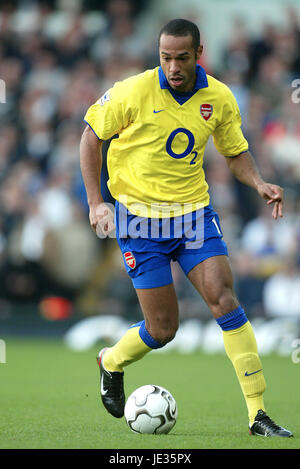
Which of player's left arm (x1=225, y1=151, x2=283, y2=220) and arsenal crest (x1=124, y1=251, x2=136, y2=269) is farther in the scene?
arsenal crest (x1=124, y1=251, x2=136, y2=269)

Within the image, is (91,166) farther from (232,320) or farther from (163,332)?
(232,320)

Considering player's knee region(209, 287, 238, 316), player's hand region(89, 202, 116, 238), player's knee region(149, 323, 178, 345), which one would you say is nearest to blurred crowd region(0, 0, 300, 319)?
player's knee region(149, 323, 178, 345)

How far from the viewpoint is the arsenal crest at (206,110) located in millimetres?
5828

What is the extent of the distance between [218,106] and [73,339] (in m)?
7.60

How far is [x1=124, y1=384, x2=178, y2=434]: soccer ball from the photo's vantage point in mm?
5668

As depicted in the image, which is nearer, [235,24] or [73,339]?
[73,339]

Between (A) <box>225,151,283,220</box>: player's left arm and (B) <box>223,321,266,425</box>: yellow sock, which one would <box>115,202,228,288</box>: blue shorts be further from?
(B) <box>223,321,266,425</box>: yellow sock

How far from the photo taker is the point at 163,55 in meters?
5.63

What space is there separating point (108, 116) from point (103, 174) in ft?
24.8

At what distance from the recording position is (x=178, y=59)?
5.60 m

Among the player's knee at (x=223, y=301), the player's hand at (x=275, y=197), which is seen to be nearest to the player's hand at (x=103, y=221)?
the player's knee at (x=223, y=301)

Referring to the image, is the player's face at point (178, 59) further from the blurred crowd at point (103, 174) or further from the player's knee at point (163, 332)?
the blurred crowd at point (103, 174)
